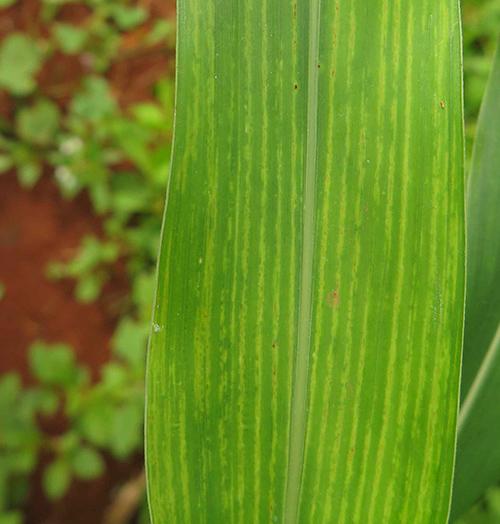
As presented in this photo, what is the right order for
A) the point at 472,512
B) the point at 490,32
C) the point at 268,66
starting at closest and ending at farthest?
the point at 268,66, the point at 472,512, the point at 490,32

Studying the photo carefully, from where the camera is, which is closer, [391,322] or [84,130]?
[391,322]

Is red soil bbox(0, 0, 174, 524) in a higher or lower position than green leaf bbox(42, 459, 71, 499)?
higher

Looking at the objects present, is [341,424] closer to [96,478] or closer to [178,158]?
[178,158]

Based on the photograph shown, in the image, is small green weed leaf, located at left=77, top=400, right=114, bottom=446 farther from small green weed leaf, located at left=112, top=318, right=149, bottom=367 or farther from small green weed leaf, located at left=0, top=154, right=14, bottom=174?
small green weed leaf, located at left=0, top=154, right=14, bottom=174

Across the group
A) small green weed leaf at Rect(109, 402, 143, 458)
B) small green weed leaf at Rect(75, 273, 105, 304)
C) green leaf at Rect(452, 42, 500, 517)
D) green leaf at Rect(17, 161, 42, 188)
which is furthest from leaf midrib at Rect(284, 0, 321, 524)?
green leaf at Rect(17, 161, 42, 188)

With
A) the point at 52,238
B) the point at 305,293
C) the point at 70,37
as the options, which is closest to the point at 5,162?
the point at 52,238

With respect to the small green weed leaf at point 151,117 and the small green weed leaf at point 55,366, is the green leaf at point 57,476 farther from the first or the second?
the small green weed leaf at point 151,117

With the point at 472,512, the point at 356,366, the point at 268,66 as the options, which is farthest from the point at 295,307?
the point at 472,512
